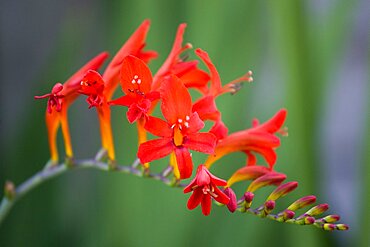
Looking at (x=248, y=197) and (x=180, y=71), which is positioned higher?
(x=180, y=71)

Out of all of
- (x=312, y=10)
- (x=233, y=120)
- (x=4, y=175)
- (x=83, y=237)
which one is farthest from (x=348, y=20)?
(x=4, y=175)

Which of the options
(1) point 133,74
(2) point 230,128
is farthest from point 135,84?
(2) point 230,128

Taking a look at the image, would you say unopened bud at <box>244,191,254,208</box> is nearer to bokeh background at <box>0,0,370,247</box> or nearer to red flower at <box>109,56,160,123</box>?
red flower at <box>109,56,160,123</box>

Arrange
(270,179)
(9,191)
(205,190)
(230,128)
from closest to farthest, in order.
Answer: (205,190)
(270,179)
(9,191)
(230,128)

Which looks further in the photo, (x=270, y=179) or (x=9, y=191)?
(x=9, y=191)

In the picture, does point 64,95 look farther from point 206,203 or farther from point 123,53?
point 206,203

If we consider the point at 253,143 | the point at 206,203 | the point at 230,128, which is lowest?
the point at 206,203

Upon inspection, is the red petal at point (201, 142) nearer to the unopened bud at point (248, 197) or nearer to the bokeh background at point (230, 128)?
the unopened bud at point (248, 197)

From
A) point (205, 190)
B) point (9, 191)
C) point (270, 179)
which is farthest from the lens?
point (9, 191)
